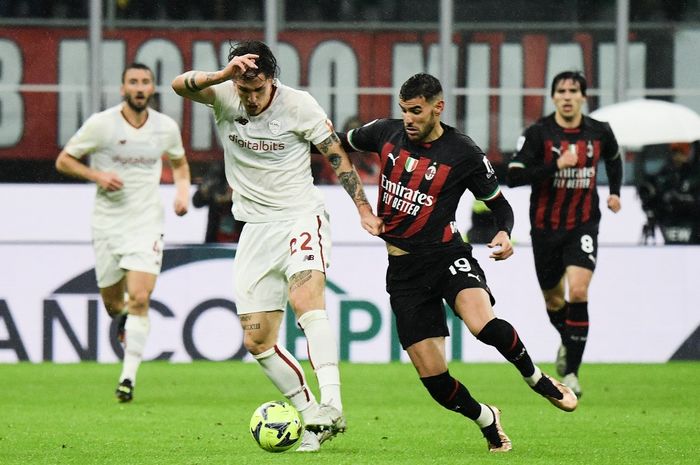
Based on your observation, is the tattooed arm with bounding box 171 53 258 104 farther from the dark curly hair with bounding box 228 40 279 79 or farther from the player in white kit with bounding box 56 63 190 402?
the player in white kit with bounding box 56 63 190 402

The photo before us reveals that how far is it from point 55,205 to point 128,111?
4.35m

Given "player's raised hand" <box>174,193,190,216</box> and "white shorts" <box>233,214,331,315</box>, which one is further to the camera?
"player's raised hand" <box>174,193,190,216</box>

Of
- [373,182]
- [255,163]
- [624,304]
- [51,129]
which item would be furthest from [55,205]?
[255,163]

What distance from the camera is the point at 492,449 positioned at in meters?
7.93

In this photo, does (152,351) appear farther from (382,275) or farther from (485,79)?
(485,79)

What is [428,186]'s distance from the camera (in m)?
8.00

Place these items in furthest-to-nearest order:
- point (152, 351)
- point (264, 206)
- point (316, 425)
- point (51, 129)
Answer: point (51, 129)
point (152, 351)
point (264, 206)
point (316, 425)

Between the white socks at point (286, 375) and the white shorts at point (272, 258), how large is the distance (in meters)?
0.25

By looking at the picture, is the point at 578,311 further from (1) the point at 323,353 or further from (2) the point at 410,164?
(1) the point at 323,353

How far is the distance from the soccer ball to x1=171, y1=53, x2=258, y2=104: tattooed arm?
1633 millimetres

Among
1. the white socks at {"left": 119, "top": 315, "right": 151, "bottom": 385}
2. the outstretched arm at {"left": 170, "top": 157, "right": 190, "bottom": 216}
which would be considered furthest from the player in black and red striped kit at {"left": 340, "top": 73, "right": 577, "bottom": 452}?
the outstretched arm at {"left": 170, "top": 157, "right": 190, "bottom": 216}

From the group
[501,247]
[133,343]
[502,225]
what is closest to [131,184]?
[133,343]

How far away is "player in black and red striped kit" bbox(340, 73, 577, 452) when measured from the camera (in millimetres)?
7793

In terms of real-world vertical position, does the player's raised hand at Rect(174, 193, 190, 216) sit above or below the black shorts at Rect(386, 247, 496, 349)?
above
